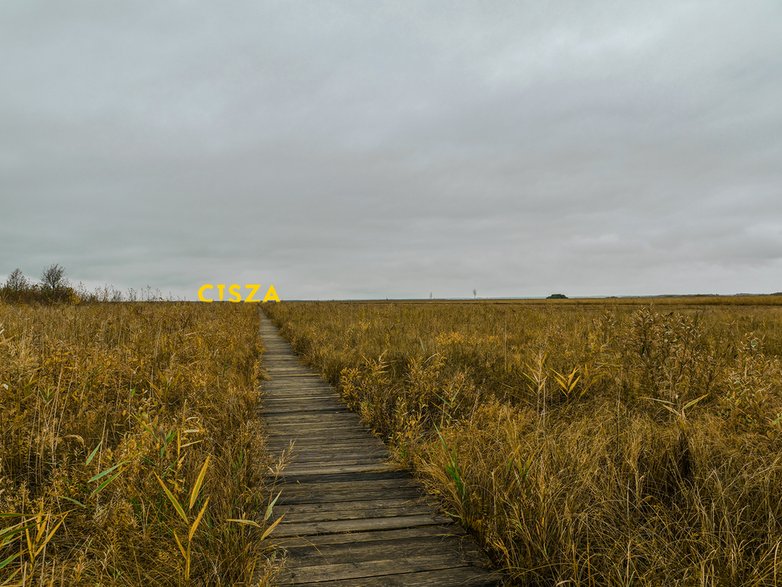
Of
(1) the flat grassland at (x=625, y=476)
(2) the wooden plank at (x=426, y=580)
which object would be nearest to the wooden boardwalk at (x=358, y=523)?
(2) the wooden plank at (x=426, y=580)

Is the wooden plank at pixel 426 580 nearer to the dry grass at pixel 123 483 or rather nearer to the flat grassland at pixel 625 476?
the flat grassland at pixel 625 476

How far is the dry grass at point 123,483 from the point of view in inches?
84.4

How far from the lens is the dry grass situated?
2143mm

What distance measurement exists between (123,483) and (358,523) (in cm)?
140

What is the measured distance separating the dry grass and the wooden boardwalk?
264 millimetres

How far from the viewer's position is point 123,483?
259 centimetres

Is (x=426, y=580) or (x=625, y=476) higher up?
(x=625, y=476)

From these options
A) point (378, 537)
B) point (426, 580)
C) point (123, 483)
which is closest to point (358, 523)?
point (378, 537)

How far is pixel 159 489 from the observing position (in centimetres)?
261

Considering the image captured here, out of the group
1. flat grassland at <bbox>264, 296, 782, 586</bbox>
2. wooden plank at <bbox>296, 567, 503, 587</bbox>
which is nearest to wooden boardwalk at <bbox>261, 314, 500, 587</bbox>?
wooden plank at <bbox>296, 567, 503, 587</bbox>

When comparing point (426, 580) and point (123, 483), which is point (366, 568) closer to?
point (426, 580)

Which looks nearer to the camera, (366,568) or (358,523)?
(366,568)

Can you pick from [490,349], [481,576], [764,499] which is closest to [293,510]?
[481,576]

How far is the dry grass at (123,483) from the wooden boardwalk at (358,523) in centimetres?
26
